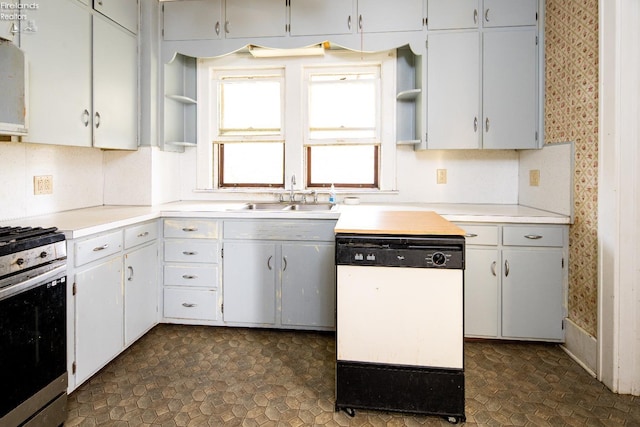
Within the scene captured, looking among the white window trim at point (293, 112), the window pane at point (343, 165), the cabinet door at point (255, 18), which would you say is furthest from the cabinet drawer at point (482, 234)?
the cabinet door at point (255, 18)

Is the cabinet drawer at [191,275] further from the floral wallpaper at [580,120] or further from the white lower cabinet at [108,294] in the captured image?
the floral wallpaper at [580,120]

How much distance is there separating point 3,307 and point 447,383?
1.94 metres

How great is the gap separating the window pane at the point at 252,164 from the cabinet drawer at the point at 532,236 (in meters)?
1.94

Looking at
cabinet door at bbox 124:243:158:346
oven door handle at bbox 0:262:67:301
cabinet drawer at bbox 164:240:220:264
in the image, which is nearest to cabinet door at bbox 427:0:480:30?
cabinet drawer at bbox 164:240:220:264

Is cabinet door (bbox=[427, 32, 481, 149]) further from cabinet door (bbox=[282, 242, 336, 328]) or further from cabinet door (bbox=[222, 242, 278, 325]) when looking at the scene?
cabinet door (bbox=[222, 242, 278, 325])

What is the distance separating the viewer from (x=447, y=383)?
6.34 feet

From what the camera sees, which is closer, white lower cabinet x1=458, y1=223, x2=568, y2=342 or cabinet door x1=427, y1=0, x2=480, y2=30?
white lower cabinet x1=458, y1=223, x2=568, y2=342

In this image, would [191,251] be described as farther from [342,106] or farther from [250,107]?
[342,106]

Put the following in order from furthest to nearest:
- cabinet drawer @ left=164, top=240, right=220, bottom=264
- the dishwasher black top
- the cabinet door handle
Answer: cabinet drawer @ left=164, top=240, right=220, bottom=264
the cabinet door handle
the dishwasher black top

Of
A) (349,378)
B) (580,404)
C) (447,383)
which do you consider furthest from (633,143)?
(349,378)

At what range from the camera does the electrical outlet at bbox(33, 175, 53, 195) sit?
265cm

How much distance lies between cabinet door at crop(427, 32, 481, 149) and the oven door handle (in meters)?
2.59

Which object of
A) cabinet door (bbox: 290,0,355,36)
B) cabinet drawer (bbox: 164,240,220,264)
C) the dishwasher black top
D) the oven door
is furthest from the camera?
cabinet door (bbox: 290,0,355,36)

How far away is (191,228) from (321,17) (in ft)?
6.37
